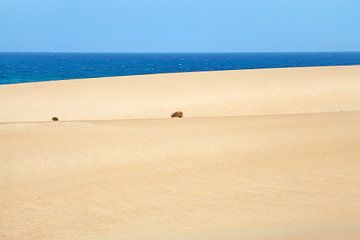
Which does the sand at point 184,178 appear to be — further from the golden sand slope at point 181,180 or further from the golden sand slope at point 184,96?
the golden sand slope at point 184,96

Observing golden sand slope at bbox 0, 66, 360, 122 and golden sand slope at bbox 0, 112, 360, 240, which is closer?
golden sand slope at bbox 0, 112, 360, 240

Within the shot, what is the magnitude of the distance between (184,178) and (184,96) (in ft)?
48.0

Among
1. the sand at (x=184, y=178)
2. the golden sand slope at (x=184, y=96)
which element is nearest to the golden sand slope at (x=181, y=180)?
the sand at (x=184, y=178)

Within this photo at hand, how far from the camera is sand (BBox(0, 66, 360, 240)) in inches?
285

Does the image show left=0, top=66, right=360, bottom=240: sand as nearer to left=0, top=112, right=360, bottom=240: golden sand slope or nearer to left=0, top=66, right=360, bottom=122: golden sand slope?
left=0, top=112, right=360, bottom=240: golden sand slope

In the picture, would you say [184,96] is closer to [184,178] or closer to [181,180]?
[184,178]

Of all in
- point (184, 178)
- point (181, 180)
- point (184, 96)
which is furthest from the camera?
point (184, 96)

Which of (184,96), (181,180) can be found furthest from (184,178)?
(184,96)

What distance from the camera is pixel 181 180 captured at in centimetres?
966

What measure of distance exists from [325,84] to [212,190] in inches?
686

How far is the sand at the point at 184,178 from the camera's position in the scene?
724 centimetres

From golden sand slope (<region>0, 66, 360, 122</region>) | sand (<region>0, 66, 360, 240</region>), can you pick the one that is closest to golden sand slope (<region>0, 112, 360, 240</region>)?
sand (<region>0, 66, 360, 240</region>)

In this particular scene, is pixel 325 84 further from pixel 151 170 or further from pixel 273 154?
pixel 151 170

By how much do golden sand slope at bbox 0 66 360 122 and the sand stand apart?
18.0 ft
